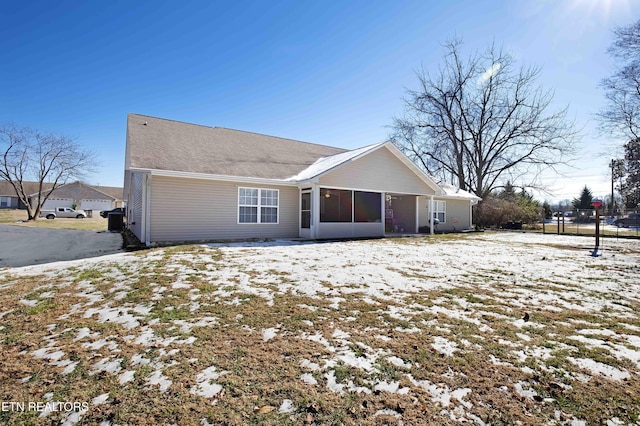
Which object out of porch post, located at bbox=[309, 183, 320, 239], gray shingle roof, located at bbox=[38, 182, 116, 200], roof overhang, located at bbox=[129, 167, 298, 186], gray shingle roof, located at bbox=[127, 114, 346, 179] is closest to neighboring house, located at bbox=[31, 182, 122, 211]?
gray shingle roof, located at bbox=[38, 182, 116, 200]

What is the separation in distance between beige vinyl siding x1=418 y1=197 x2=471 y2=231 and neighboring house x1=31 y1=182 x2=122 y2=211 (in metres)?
46.4

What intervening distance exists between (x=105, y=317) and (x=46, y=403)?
67.6 inches

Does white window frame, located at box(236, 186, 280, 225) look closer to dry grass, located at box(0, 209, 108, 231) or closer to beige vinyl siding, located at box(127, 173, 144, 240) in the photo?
beige vinyl siding, located at box(127, 173, 144, 240)

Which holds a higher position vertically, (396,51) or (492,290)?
(396,51)

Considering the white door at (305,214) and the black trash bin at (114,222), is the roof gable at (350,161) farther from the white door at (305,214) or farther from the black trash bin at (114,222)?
the black trash bin at (114,222)

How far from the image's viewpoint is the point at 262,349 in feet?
9.33

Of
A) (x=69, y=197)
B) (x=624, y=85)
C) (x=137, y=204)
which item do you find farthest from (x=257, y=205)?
(x=69, y=197)

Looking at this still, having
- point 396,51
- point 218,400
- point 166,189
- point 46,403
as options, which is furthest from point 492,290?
point 396,51

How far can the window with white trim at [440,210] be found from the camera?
19.6 meters

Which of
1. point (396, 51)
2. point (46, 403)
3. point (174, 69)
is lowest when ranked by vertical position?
point (46, 403)

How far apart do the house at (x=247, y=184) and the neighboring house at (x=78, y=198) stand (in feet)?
129

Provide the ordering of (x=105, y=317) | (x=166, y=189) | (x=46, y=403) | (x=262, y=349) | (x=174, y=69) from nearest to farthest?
(x=46, y=403)
(x=262, y=349)
(x=105, y=317)
(x=166, y=189)
(x=174, y=69)

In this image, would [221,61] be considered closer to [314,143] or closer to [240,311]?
[314,143]

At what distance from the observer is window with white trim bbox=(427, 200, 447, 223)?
19.6 m
